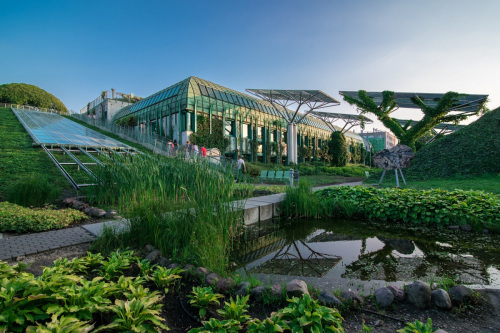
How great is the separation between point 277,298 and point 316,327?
0.68 metres

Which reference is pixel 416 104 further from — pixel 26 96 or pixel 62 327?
pixel 26 96

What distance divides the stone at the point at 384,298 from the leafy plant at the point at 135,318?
70.2 inches

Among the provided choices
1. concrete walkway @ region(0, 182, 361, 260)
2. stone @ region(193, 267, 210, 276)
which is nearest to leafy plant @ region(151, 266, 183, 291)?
stone @ region(193, 267, 210, 276)

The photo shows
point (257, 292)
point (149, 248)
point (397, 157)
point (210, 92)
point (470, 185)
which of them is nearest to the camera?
point (257, 292)

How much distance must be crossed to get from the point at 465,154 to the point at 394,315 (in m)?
16.3

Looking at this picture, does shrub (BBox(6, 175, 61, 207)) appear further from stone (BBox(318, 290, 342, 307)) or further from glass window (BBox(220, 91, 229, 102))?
glass window (BBox(220, 91, 229, 102))

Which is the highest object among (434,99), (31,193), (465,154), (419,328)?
(434,99)

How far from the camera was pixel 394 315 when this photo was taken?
6.88 feet

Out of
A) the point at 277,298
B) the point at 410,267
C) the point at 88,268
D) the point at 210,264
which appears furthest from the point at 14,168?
the point at 410,267

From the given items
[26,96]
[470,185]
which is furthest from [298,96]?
[26,96]

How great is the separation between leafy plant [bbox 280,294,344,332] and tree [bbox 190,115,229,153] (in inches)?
828

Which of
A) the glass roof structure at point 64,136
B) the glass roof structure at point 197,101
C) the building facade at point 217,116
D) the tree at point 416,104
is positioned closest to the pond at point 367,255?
the glass roof structure at point 64,136

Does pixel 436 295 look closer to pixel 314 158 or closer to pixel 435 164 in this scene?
pixel 435 164

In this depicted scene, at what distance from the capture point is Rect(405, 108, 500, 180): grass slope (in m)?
13.2
